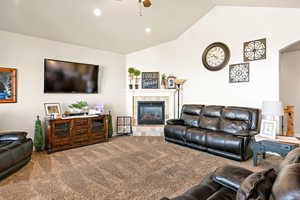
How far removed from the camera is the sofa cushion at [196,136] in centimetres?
359

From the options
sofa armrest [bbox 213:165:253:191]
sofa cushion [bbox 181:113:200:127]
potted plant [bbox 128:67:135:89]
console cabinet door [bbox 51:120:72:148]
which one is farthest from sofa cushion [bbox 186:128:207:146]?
console cabinet door [bbox 51:120:72:148]

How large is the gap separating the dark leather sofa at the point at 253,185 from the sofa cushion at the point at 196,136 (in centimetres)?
199

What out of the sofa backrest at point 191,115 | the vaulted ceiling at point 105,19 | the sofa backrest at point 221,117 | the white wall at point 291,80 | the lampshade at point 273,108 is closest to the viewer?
the lampshade at point 273,108

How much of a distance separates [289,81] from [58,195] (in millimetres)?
6560

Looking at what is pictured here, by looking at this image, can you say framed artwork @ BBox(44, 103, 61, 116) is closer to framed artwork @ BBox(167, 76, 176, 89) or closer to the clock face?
framed artwork @ BBox(167, 76, 176, 89)

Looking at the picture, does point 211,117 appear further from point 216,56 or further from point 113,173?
point 113,173

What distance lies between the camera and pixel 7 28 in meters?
3.37

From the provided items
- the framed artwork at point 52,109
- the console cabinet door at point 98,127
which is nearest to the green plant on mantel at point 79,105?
the framed artwork at point 52,109

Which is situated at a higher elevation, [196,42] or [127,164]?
[196,42]

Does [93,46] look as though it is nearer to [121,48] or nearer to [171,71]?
[121,48]

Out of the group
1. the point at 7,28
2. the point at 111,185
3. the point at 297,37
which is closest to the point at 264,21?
the point at 297,37

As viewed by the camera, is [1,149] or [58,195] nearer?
[58,195]

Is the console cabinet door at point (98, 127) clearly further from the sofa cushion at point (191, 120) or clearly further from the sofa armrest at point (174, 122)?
the sofa cushion at point (191, 120)

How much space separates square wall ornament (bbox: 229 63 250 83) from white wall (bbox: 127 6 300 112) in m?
0.09
